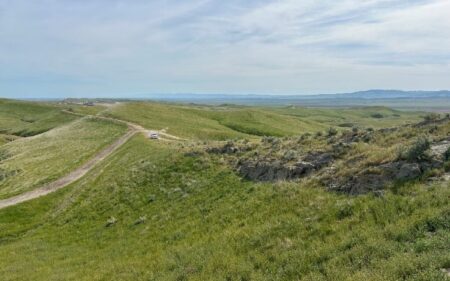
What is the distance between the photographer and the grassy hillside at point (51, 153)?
47812mm

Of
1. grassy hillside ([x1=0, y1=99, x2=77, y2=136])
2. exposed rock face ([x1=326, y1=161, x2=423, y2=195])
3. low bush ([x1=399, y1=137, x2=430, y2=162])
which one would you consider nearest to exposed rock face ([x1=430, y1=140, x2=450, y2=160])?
low bush ([x1=399, y1=137, x2=430, y2=162])

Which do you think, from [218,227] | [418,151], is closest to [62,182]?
[218,227]

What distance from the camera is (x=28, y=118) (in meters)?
147

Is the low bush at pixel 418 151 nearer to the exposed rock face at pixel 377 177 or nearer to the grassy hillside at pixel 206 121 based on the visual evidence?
the exposed rock face at pixel 377 177

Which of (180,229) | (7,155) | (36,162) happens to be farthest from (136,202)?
(7,155)

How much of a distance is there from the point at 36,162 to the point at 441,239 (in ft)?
181

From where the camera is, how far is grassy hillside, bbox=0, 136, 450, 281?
11594 mm

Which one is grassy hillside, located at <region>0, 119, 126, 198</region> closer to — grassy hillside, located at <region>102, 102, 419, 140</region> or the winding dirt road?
the winding dirt road

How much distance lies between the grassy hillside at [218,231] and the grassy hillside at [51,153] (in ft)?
40.8

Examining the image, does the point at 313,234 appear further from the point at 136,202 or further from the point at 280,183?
the point at 136,202

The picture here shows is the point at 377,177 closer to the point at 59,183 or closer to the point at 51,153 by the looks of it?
the point at 59,183

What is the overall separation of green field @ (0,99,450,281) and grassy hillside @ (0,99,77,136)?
71.2 meters

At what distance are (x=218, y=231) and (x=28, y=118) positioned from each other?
5752 inches

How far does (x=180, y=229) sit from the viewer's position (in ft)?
67.7
